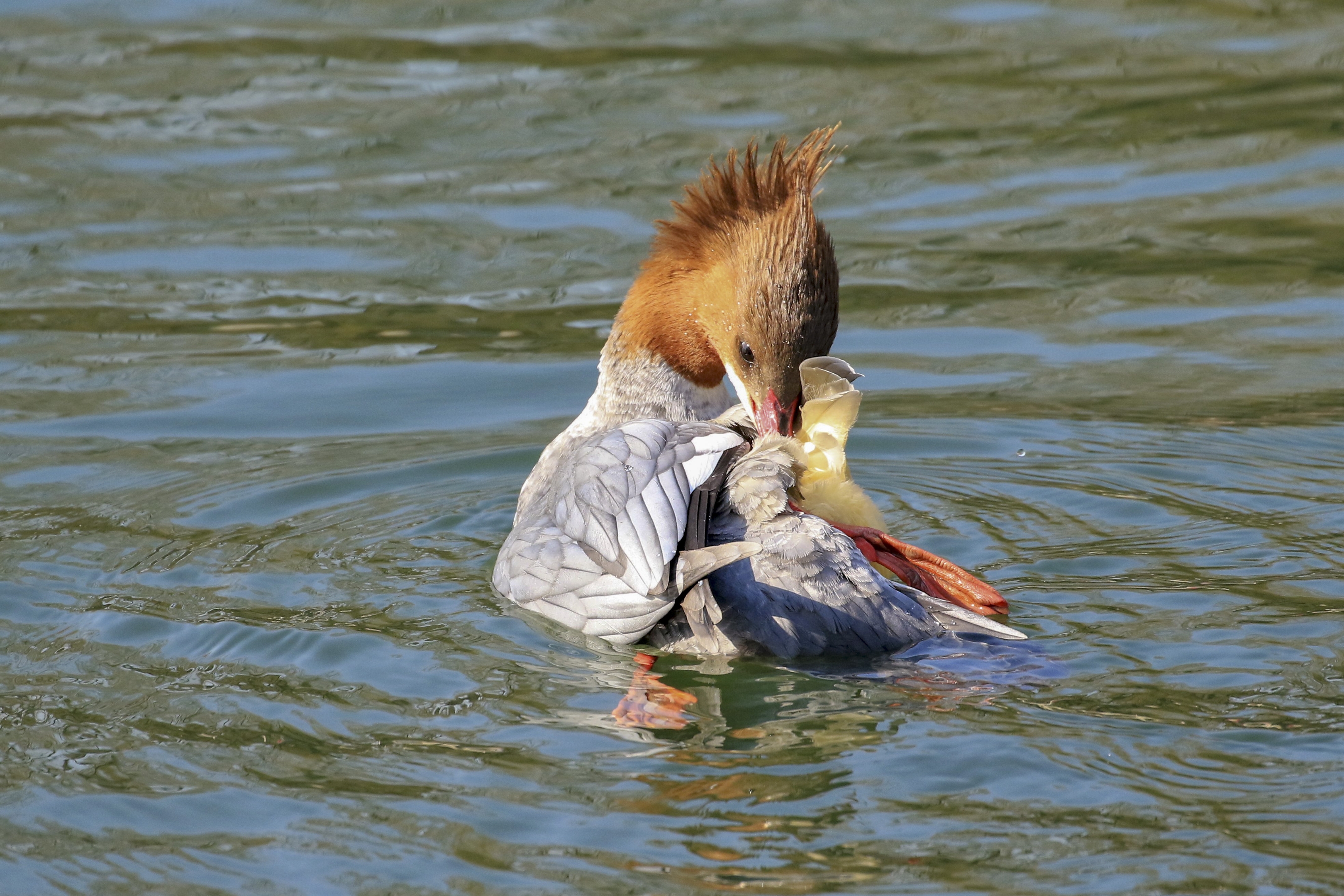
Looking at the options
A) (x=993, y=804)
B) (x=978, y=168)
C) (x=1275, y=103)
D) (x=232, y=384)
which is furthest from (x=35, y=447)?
(x=1275, y=103)

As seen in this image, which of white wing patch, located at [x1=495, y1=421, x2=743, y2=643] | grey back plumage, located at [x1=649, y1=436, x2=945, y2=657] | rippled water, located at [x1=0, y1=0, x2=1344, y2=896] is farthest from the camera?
white wing patch, located at [x1=495, y1=421, x2=743, y2=643]

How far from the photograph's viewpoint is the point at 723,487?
5082mm

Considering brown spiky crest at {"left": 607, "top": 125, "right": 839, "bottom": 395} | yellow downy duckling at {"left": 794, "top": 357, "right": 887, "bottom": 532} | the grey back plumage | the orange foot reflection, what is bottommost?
the orange foot reflection

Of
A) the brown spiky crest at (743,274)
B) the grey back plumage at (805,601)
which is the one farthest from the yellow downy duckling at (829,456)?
the grey back plumage at (805,601)

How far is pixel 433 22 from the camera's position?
1154 cm

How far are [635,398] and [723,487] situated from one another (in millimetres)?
1217

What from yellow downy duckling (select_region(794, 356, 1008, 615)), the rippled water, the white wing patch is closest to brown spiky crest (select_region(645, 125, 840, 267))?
yellow downy duckling (select_region(794, 356, 1008, 615))

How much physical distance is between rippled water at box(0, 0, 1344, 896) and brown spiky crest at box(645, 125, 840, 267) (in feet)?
4.13

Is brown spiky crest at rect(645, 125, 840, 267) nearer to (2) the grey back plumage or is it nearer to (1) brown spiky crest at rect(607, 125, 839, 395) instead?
(1) brown spiky crest at rect(607, 125, 839, 395)

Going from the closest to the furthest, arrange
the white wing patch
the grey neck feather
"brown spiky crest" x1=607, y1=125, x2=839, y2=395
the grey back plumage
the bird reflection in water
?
the bird reflection in water → the grey back plumage → the white wing patch → "brown spiky crest" x1=607, y1=125, x2=839, y2=395 → the grey neck feather

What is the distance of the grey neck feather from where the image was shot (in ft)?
20.3

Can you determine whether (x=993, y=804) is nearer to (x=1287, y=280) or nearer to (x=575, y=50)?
(x=1287, y=280)

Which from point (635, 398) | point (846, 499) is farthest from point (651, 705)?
point (635, 398)

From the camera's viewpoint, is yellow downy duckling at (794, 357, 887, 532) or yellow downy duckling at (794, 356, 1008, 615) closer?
yellow downy duckling at (794, 356, 1008, 615)
